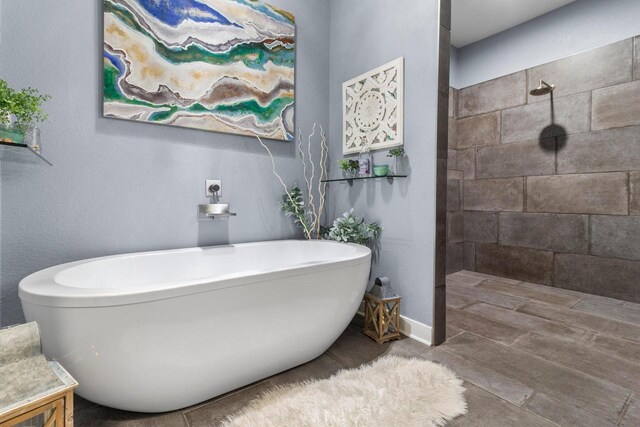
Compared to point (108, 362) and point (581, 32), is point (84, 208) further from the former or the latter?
point (581, 32)

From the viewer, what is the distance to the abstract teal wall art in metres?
1.73

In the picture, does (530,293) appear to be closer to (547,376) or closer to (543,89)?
(547,376)

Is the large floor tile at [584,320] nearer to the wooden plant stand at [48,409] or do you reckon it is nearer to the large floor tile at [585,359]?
the large floor tile at [585,359]

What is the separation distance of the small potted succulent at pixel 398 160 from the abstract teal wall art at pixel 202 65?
0.86 meters

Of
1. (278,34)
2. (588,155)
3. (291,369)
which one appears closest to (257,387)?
(291,369)

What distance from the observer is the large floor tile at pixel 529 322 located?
1961 millimetres

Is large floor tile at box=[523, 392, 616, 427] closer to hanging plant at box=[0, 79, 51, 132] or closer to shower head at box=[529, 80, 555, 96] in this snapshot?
hanging plant at box=[0, 79, 51, 132]

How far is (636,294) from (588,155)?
125cm

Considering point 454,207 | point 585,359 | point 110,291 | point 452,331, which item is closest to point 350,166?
point 452,331

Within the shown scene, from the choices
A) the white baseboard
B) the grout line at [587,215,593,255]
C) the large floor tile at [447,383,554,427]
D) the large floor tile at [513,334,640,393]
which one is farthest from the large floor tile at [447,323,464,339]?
the grout line at [587,215,593,255]

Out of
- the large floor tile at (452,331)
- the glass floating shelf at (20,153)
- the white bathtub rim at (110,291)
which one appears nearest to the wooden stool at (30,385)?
the white bathtub rim at (110,291)

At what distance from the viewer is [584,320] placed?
2.18m

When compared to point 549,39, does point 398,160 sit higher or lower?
lower

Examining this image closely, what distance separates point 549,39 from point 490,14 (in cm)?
63
